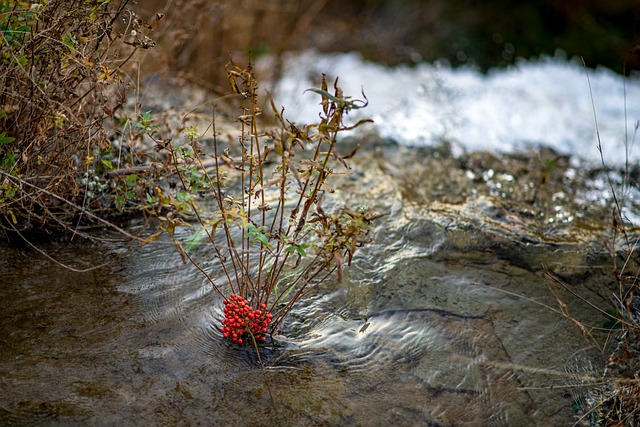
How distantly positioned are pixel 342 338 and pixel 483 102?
4.45 meters

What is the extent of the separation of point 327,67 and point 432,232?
168 inches

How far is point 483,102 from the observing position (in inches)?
251

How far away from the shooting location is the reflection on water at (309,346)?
222 centimetres

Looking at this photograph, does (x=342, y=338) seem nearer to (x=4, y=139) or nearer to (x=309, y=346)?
(x=309, y=346)

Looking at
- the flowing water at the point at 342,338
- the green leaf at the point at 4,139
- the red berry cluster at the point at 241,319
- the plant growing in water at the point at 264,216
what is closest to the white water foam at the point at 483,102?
the flowing water at the point at 342,338

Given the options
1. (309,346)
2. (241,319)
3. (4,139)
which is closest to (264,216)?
(241,319)

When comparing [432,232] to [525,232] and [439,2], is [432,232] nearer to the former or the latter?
[525,232]

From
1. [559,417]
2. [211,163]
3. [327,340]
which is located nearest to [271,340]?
[327,340]

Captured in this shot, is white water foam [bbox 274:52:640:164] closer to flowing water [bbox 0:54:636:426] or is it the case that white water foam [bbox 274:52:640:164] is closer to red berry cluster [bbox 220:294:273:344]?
flowing water [bbox 0:54:636:426]

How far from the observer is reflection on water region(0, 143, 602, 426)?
2223 mm

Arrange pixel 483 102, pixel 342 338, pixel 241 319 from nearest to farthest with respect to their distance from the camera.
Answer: pixel 241 319 → pixel 342 338 → pixel 483 102

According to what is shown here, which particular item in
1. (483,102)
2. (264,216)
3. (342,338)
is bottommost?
(342,338)

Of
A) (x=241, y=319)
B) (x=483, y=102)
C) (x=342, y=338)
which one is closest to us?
(x=241, y=319)

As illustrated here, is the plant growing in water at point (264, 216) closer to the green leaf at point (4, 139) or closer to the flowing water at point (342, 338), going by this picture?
the flowing water at point (342, 338)
